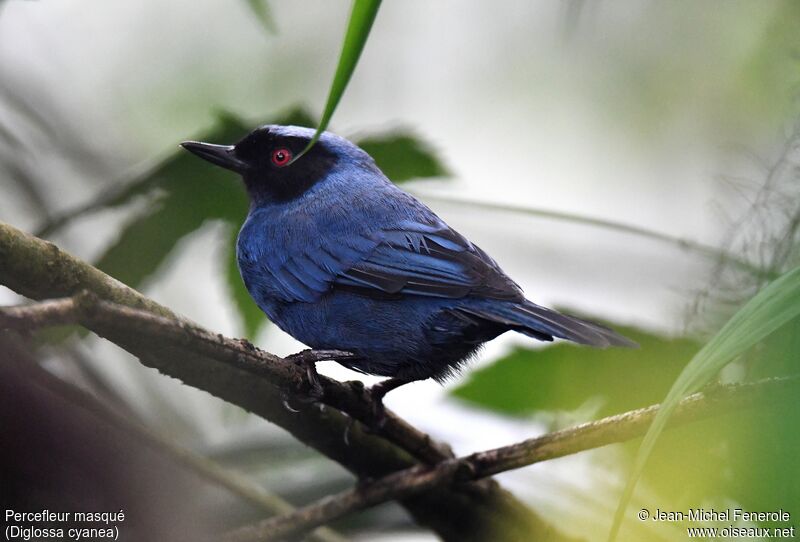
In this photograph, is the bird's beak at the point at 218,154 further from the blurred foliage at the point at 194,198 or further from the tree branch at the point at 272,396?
the tree branch at the point at 272,396

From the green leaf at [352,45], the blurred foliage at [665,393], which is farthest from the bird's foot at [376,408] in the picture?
the green leaf at [352,45]

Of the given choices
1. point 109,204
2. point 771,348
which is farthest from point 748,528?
point 109,204

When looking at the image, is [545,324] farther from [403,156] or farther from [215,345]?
[403,156]

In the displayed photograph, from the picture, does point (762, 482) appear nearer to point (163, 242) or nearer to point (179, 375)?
point (179, 375)

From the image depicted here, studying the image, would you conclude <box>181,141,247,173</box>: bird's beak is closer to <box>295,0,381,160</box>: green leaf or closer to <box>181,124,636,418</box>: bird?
<box>181,124,636,418</box>: bird

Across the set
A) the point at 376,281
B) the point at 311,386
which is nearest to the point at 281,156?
the point at 376,281

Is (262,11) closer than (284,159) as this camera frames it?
Yes

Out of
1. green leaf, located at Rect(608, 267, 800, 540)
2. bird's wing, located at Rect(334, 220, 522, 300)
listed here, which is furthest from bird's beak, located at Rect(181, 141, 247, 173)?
green leaf, located at Rect(608, 267, 800, 540)
